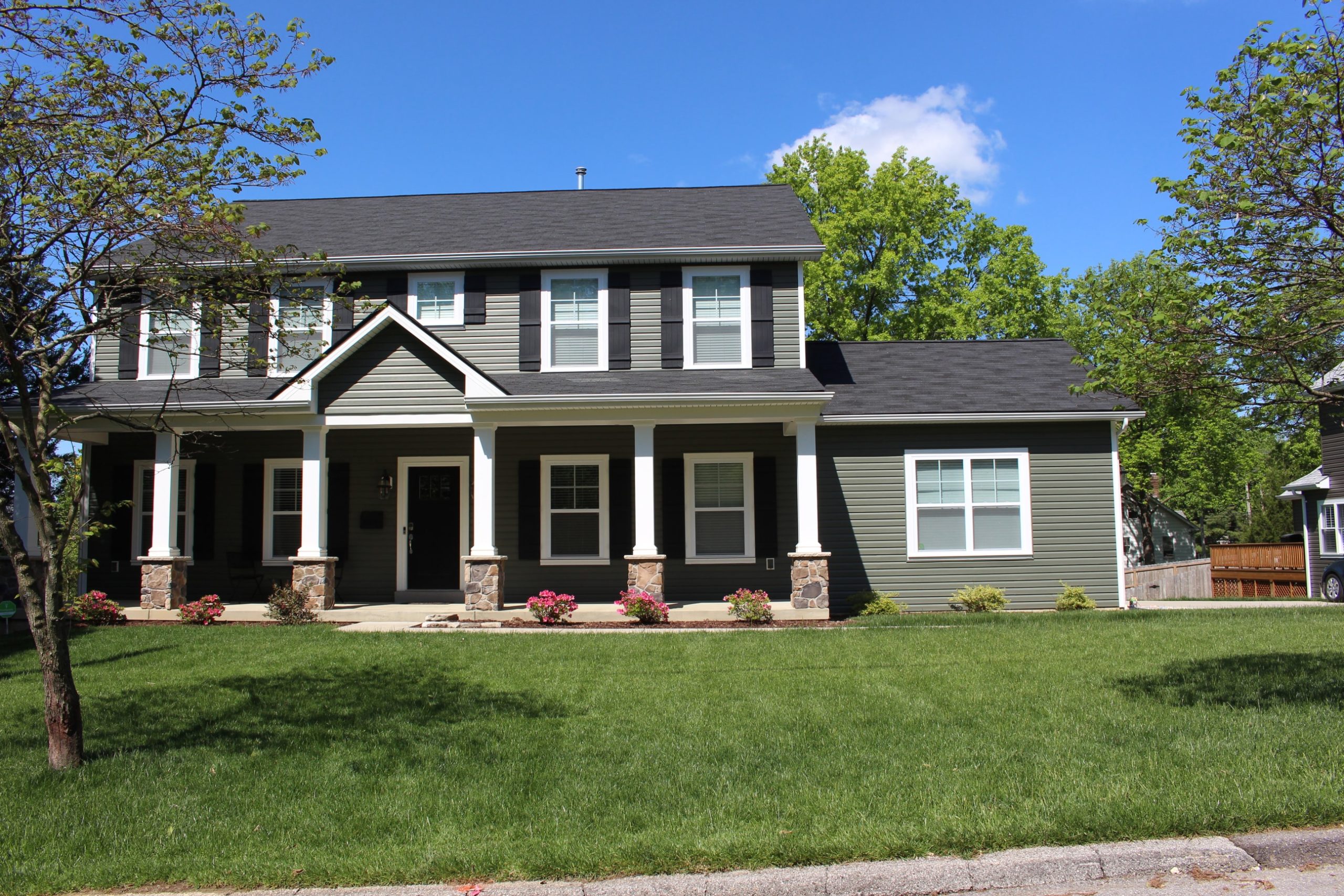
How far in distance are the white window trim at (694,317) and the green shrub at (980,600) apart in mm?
4975

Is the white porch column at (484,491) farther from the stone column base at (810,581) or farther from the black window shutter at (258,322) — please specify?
the black window shutter at (258,322)

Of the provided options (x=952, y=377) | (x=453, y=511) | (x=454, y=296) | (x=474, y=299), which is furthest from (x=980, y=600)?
(x=454, y=296)

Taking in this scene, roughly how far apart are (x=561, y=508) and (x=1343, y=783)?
476 inches

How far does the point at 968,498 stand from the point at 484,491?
774 cm

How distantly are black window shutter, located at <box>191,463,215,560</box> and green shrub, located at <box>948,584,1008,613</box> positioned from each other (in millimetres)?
12398

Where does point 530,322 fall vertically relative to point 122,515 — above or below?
above

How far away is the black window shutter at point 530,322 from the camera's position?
1562 cm

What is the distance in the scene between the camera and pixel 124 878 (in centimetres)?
446

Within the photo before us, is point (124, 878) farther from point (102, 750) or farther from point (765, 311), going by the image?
point (765, 311)

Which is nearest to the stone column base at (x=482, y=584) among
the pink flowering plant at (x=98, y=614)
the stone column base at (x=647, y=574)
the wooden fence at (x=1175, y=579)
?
the stone column base at (x=647, y=574)

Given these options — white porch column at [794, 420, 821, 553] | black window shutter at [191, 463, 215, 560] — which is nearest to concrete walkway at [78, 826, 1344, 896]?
white porch column at [794, 420, 821, 553]

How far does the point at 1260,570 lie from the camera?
2819 centimetres

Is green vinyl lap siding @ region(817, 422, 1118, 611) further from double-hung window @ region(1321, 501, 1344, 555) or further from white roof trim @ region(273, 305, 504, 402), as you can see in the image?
double-hung window @ region(1321, 501, 1344, 555)

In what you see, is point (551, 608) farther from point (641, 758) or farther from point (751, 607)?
point (641, 758)
